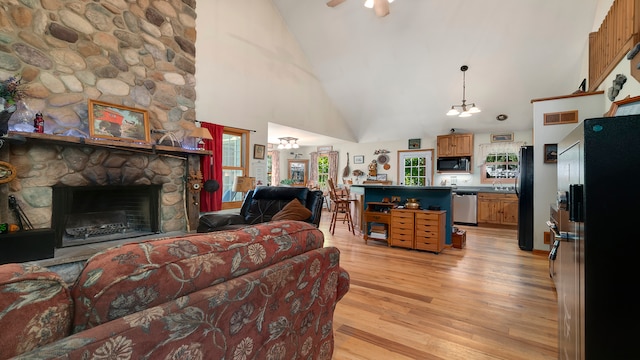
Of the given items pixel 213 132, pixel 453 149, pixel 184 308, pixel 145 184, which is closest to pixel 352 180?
pixel 453 149

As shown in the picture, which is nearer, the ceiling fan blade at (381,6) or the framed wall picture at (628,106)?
the framed wall picture at (628,106)

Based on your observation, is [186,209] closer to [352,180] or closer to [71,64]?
[71,64]

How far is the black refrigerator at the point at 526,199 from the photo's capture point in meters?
4.48

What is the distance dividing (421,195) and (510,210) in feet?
10.1

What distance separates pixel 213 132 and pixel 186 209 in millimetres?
1310

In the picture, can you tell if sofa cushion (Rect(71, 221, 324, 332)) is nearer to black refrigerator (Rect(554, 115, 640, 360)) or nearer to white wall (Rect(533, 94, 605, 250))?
black refrigerator (Rect(554, 115, 640, 360))

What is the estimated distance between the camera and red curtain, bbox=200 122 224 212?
439cm

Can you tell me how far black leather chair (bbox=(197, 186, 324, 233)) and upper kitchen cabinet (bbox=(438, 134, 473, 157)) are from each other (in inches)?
211

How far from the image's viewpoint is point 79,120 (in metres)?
3.11

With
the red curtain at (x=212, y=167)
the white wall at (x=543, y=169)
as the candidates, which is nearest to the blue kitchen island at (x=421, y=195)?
the white wall at (x=543, y=169)

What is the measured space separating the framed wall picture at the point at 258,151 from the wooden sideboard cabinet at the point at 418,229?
8.67 ft

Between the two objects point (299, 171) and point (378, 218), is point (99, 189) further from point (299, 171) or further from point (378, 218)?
point (299, 171)

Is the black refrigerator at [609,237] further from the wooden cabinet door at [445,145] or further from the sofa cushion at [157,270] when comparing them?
the wooden cabinet door at [445,145]

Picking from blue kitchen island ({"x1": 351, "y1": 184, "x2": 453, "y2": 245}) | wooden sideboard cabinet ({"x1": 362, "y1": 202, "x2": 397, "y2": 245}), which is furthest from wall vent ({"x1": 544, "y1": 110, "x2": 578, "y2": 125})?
wooden sideboard cabinet ({"x1": 362, "y1": 202, "x2": 397, "y2": 245})
